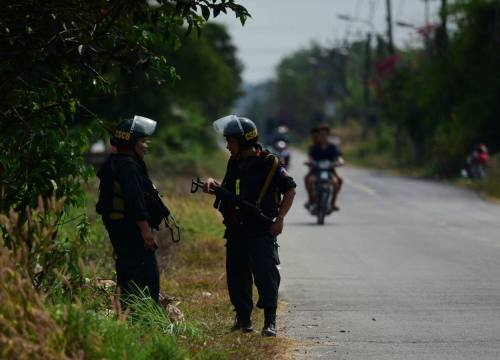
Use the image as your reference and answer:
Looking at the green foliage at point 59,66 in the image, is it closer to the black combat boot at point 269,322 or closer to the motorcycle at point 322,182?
the black combat boot at point 269,322

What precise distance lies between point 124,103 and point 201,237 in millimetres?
34024

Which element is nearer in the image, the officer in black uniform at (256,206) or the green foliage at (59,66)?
the green foliage at (59,66)

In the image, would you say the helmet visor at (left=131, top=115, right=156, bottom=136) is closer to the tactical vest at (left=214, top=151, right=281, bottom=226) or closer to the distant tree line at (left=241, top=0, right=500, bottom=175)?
the tactical vest at (left=214, top=151, right=281, bottom=226)

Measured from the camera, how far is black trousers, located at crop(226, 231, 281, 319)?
31.7ft

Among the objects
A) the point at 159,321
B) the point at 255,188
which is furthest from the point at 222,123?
the point at 159,321

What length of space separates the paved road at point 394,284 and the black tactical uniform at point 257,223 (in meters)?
0.49

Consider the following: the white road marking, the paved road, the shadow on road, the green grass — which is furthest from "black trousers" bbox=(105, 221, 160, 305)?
the white road marking

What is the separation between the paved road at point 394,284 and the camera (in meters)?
9.45

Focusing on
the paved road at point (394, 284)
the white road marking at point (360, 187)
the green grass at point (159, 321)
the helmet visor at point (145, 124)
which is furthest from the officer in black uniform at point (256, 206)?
the white road marking at point (360, 187)

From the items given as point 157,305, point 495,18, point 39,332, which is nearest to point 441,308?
point 157,305

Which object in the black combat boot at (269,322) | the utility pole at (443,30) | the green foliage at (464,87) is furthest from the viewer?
the utility pole at (443,30)

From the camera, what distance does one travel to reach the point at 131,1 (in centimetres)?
851

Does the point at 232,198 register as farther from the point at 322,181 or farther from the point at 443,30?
the point at 443,30

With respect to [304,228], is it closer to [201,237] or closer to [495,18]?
[201,237]
